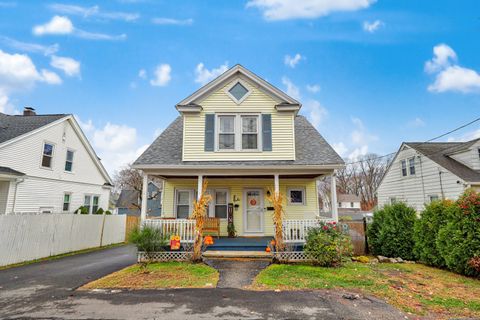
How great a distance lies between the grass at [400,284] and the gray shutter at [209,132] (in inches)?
202

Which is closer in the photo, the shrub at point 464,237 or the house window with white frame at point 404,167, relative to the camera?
the shrub at point 464,237

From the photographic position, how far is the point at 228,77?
10.1 m

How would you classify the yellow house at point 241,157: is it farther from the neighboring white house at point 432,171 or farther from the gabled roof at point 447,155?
the gabled roof at point 447,155

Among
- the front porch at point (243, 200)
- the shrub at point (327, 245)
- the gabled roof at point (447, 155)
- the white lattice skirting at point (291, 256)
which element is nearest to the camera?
the shrub at point (327, 245)

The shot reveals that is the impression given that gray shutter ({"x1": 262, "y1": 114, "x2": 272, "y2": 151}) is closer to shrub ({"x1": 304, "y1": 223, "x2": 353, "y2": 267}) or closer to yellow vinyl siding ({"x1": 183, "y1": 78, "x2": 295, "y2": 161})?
yellow vinyl siding ({"x1": 183, "y1": 78, "x2": 295, "y2": 161})

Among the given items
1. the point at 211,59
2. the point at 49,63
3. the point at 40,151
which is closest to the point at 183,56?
the point at 211,59

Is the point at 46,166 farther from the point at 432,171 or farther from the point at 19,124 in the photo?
the point at 432,171

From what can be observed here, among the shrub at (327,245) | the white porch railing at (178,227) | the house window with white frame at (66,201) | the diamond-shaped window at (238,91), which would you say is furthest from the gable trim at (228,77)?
the house window with white frame at (66,201)

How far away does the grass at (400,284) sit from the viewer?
4.39 m

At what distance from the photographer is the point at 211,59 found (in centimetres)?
1406

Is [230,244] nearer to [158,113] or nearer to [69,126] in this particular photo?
[158,113]

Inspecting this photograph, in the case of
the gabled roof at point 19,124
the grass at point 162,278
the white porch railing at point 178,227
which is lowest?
the grass at point 162,278

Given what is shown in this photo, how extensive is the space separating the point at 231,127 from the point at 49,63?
13.0 metres

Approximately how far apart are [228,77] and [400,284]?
909 cm
